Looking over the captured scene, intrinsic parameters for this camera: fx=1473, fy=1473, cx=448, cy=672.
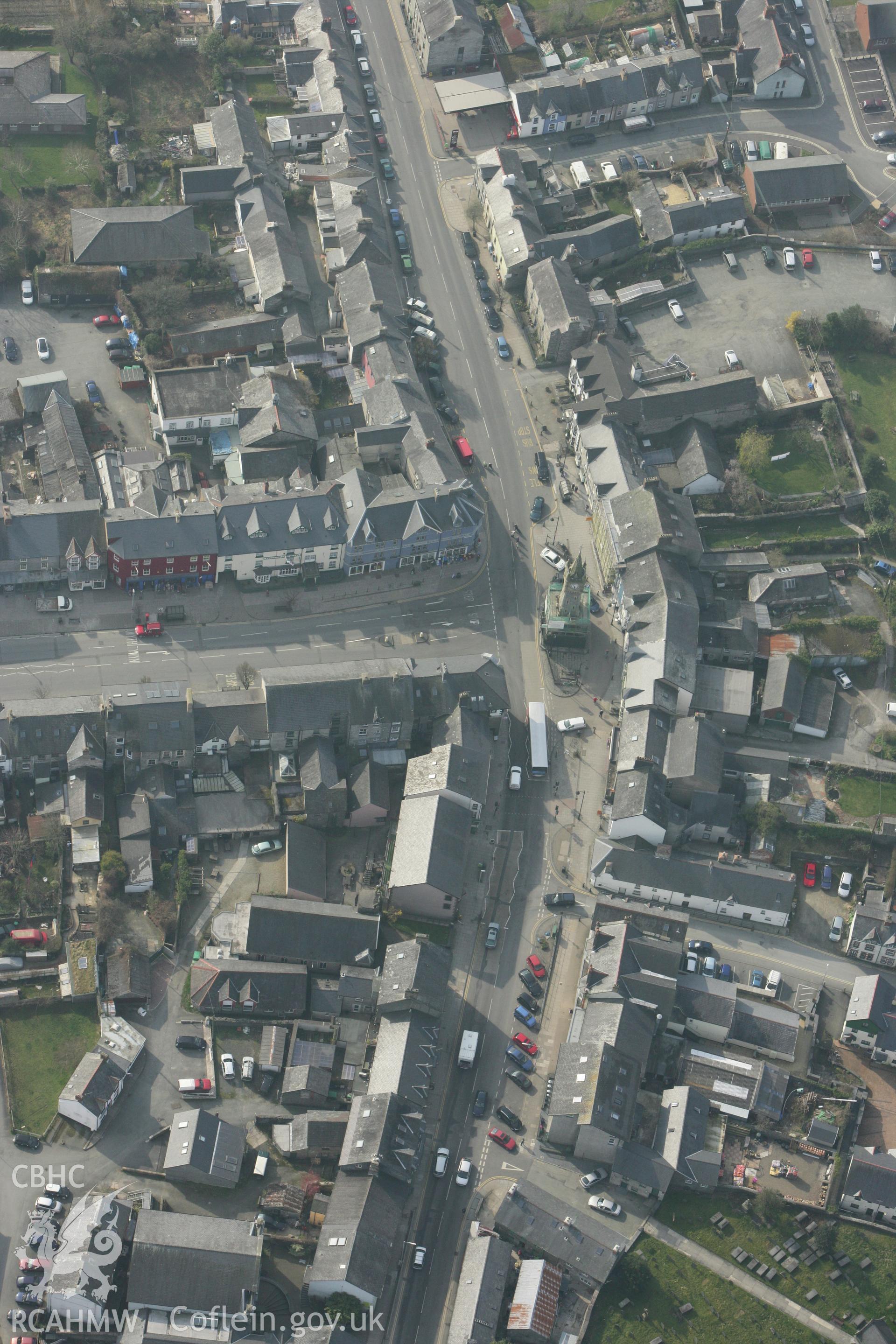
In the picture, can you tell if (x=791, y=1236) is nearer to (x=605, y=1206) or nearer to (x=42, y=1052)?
(x=605, y=1206)

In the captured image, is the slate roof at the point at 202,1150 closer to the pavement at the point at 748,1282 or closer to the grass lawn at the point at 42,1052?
the grass lawn at the point at 42,1052

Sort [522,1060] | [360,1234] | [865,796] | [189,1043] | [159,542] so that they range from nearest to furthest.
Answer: [360,1234] < [189,1043] < [522,1060] < [865,796] < [159,542]

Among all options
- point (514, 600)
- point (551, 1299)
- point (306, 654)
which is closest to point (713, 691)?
point (514, 600)

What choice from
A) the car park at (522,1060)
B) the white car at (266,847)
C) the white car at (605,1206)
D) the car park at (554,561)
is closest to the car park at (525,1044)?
the car park at (522,1060)

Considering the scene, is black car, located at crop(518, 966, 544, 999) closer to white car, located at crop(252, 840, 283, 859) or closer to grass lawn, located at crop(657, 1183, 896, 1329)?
grass lawn, located at crop(657, 1183, 896, 1329)

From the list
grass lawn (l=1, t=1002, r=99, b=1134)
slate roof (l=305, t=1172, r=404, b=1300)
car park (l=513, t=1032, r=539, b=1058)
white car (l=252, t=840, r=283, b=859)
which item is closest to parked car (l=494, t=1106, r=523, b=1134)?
car park (l=513, t=1032, r=539, b=1058)

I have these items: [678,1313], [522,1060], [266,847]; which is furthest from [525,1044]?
[266,847]

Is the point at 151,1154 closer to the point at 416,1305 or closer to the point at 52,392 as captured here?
the point at 416,1305

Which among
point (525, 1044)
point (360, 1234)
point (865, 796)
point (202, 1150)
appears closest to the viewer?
point (360, 1234)
